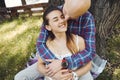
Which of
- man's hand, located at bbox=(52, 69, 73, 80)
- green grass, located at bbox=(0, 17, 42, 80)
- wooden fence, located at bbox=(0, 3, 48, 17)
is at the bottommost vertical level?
wooden fence, located at bbox=(0, 3, 48, 17)

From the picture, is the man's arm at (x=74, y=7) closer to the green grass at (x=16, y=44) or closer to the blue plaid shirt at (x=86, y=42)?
the blue plaid shirt at (x=86, y=42)

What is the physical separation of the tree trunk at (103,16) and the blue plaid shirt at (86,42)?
79cm

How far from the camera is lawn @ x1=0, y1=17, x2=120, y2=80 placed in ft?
17.3

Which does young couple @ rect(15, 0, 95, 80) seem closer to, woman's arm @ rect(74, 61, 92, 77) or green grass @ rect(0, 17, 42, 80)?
woman's arm @ rect(74, 61, 92, 77)

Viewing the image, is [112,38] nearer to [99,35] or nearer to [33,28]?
[99,35]

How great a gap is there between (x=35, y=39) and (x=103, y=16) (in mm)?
2304

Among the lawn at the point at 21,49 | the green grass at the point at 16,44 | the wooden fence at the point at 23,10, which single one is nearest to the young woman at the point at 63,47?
the lawn at the point at 21,49

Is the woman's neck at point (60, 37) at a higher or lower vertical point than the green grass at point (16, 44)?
higher

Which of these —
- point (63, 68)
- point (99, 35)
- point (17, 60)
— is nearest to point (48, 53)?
point (63, 68)

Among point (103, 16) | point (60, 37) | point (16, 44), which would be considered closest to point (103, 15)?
point (103, 16)

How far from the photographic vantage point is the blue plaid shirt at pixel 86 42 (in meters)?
3.47

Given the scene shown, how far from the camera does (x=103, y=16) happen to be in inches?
182

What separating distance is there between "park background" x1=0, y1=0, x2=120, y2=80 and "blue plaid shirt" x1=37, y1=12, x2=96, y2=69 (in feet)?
2.61

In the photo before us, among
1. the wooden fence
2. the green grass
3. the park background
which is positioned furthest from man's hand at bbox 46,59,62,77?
the wooden fence
